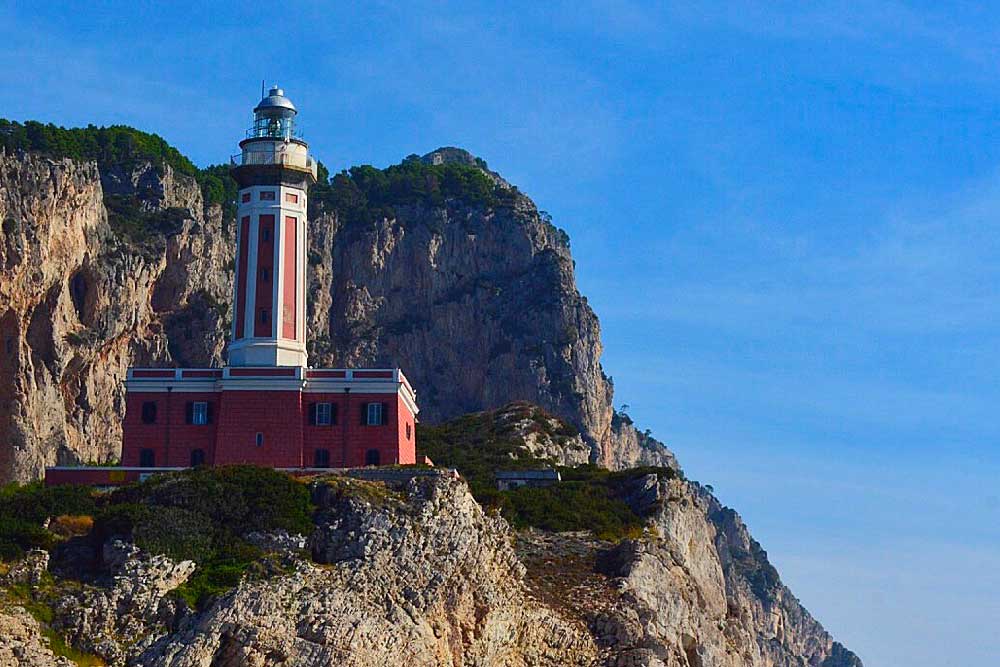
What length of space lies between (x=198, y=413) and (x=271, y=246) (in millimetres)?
7337

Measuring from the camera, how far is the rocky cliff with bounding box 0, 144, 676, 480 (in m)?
110

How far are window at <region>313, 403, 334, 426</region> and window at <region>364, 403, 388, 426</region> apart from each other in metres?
1.40

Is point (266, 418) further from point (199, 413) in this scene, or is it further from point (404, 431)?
point (404, 431)

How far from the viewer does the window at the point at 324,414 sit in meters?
80.3

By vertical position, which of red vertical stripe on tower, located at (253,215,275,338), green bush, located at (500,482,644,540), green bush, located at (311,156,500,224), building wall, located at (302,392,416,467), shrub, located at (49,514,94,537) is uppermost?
green bush, located at (311,156,500,224)

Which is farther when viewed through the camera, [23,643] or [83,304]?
[83,304]

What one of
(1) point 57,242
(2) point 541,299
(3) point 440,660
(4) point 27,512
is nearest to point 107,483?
(4) point 27,512

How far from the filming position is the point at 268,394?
80.4 meters

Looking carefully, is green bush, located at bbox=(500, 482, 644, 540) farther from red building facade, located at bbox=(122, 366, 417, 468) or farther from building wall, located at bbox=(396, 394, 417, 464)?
red building facade, located at bbox=(122, 366, 417, 468)

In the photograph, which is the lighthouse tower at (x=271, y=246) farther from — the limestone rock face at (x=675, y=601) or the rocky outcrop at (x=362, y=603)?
the limestone rock face at (x=675, y=601)

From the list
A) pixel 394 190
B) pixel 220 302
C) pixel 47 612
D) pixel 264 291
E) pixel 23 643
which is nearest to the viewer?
pixel 23 643

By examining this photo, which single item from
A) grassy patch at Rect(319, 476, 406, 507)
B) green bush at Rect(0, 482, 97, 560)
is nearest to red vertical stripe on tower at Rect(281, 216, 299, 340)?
grassy patch at Rect(319, 476, 406, 507)

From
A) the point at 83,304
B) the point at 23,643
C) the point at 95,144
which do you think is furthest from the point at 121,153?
the point at 23,643

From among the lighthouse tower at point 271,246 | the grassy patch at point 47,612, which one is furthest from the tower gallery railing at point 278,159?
the grassy patch at point 47,612
